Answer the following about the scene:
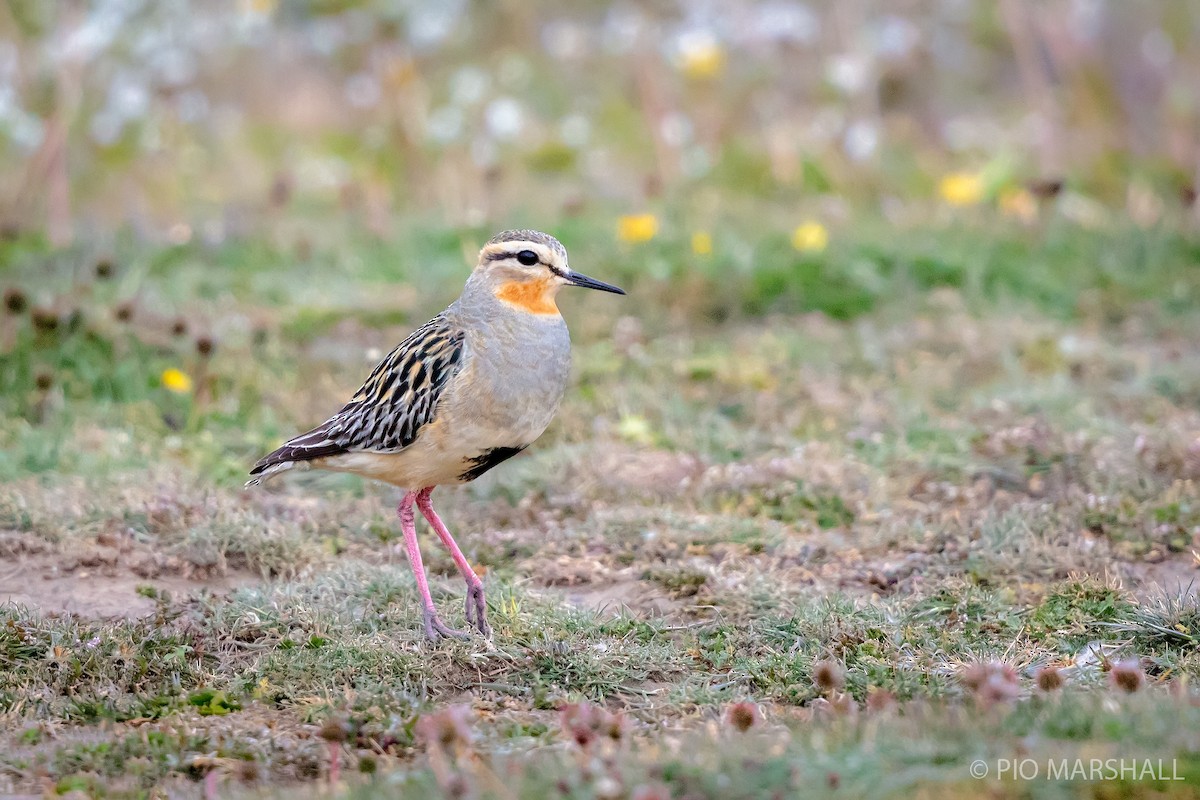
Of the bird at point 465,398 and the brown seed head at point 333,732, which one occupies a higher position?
the bird at point 465,398

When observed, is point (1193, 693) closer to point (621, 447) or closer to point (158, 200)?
point (621, 447)

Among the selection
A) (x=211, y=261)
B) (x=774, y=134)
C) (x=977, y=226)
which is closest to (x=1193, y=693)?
(x=977, y=226)

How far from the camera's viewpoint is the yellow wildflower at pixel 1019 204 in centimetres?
1065

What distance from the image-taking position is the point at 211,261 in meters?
10.1

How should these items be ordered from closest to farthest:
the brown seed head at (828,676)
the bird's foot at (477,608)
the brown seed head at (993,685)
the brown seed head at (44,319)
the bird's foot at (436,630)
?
1. the brown seed head at (993,685)
2. the brown seed head at (828,676)
3. the bird's foot at (436,630)
4. the bird's foot at (477,608)
5. the brown seed head at (44,319)

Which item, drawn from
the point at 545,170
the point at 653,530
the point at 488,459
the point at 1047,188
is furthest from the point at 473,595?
the point at 545,170

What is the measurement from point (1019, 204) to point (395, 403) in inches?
262

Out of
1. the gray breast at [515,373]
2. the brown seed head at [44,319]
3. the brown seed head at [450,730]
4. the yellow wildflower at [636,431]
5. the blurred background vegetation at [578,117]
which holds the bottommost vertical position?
the brown seed head at [450,730]

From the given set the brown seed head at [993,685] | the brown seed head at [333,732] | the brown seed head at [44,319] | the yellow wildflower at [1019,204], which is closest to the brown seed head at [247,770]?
the brown seed head at [333,732]

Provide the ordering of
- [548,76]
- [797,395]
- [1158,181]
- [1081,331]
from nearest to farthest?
1. [797,395]
2. [1081,331]
3. [1158,181]
4. [548,76]

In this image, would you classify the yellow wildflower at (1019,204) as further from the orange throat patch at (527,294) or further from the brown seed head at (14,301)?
the brown seed head at (14,301)

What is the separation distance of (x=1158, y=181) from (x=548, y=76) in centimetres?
630

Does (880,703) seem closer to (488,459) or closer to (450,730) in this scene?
(450,730)

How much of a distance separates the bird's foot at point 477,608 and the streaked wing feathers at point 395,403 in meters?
0.61
